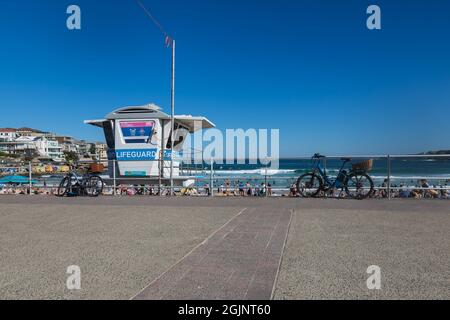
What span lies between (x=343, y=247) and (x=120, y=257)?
112 inches

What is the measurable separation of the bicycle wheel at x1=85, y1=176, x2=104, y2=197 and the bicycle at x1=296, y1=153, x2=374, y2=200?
20.7 ft

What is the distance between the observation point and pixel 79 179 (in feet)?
37.7

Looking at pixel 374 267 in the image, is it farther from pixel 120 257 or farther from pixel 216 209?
pixel 216 209

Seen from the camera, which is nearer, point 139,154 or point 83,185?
point 83,185

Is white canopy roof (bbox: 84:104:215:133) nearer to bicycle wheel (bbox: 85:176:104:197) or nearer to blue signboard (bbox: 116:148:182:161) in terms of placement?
blue signboard (bbox: 116:148:182:161)

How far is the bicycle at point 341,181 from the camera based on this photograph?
31.9ft

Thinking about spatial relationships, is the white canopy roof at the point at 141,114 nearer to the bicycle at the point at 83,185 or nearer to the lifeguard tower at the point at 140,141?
the lifeguard tower at the point at 140,141

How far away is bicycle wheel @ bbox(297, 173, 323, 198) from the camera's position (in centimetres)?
1012

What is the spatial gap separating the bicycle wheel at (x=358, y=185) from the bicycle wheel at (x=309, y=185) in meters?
0.76

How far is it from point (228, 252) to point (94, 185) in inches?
329

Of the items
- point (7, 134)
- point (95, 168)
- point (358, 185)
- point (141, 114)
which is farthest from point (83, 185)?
point (7, 134)

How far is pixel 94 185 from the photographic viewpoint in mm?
11508

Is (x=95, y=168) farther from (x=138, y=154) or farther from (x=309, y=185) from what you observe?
(x=309, y=185)

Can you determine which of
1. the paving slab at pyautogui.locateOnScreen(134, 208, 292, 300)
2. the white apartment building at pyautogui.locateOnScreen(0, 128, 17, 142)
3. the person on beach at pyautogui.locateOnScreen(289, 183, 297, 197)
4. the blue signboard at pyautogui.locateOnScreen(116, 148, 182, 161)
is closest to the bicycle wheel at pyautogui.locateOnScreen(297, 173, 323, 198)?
the person on beach at pyautogui.locateOnScreen(289, 183, 297, 197)
